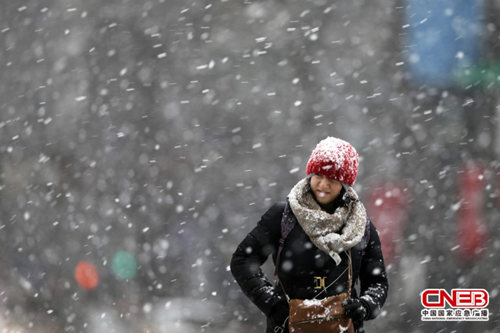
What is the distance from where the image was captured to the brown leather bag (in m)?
2.38

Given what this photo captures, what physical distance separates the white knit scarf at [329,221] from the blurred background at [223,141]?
3922mm

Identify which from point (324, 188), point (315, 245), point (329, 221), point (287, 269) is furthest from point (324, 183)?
point (287, 269)

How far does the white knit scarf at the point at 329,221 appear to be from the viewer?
7.88 feet

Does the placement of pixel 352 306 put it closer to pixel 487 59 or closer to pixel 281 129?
pixel 281 129

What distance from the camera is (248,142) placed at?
6.50 metres

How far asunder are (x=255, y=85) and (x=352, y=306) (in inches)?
176

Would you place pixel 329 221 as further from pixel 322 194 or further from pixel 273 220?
pixel 273 220

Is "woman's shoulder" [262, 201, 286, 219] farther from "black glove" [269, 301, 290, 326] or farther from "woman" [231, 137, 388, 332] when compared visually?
"black glove" [269, 301, 290, 326]

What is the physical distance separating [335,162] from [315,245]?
391mm

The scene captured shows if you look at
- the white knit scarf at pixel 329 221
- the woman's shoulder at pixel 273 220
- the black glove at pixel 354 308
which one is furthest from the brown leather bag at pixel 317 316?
the woman's shoulder at pixel 273 220

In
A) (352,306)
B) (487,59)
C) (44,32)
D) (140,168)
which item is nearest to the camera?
(352,306)

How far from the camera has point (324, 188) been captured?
2475mm

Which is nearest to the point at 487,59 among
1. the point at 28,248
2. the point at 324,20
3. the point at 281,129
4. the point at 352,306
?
the point at 324,20

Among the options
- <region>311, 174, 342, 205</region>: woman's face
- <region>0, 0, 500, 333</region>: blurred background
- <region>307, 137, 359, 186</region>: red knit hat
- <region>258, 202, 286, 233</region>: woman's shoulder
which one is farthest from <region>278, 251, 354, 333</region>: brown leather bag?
<region>0, 0, 500, 333</region>: blurred background
